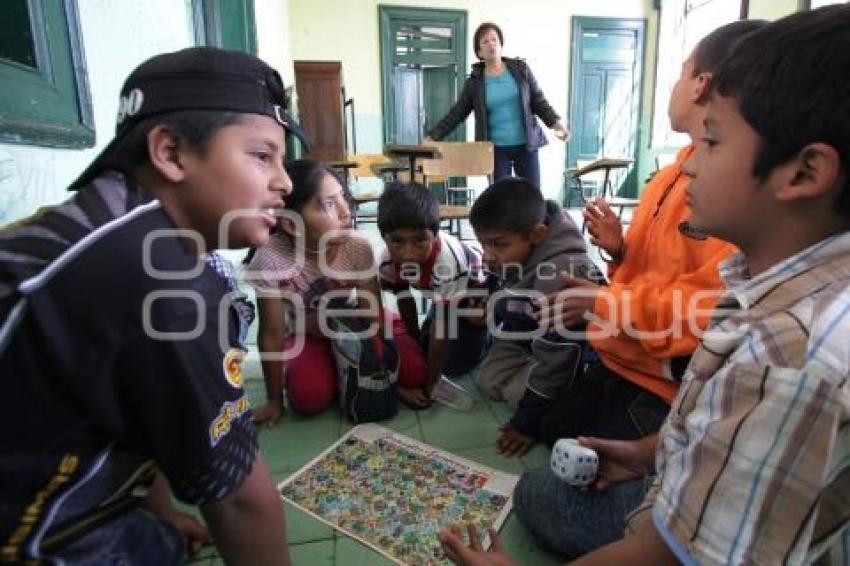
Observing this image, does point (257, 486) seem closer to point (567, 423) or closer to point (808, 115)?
point (808, 115)

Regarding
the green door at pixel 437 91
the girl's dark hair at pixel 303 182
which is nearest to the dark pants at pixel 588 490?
the girl's dark hair at pixel 303 182

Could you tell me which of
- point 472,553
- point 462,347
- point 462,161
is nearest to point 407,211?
point 462,347

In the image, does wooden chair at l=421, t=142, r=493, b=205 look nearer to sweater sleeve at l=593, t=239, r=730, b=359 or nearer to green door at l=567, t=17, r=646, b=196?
sweater sleeve at l=593, t=239, r=730, b=359

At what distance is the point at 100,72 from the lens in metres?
1.29

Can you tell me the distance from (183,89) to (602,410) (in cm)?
105

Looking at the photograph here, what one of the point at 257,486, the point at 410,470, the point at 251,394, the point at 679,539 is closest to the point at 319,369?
the point at 251,394

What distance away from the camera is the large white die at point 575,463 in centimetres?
91

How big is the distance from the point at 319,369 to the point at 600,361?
769 mm

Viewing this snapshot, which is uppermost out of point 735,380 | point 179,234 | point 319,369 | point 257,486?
point 179,234

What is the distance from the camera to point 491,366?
5.10ft

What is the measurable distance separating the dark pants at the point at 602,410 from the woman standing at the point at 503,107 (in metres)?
2.09

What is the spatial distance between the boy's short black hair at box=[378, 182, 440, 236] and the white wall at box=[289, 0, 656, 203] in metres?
5.19

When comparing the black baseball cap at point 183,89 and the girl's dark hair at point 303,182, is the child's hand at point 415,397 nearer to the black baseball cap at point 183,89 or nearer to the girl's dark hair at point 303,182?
the girl's dark hair at point 303,182

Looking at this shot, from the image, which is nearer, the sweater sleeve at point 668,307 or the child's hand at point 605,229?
the sweater sleeve at point 668,307
